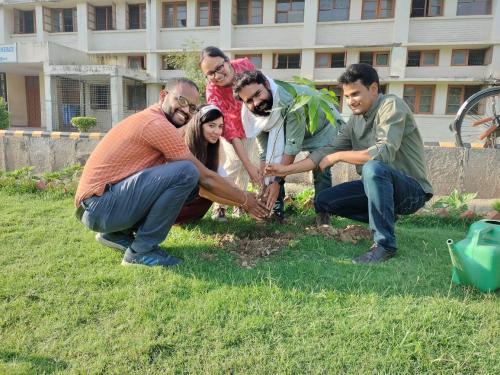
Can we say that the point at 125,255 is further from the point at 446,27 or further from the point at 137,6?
the point at 137,6

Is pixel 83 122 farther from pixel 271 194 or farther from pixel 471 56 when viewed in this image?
pixel 471 56

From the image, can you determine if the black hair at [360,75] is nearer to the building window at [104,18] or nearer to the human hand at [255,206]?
the human hand at [255,206]

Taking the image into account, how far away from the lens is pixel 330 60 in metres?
18.1

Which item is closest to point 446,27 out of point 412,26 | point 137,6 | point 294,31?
point 412,26

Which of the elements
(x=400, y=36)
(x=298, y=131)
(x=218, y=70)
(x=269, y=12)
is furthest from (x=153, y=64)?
(x=298, y=131)

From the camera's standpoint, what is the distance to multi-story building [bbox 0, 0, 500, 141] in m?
16.7

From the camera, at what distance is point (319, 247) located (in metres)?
2.78

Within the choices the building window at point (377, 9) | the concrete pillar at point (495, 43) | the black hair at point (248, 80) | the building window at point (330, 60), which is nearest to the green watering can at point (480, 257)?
the black hair at point (248, 80)

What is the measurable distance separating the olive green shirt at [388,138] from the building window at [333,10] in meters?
16.6

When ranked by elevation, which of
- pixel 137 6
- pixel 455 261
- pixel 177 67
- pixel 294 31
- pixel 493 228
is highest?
pixel 137 6

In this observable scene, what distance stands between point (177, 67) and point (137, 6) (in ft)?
13.6

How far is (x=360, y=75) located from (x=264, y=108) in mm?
721

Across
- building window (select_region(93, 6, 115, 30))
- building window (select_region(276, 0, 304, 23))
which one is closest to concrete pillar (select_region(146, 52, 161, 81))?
building window (select_region(93, 6, 115, 30))

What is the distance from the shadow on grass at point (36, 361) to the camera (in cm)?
158
